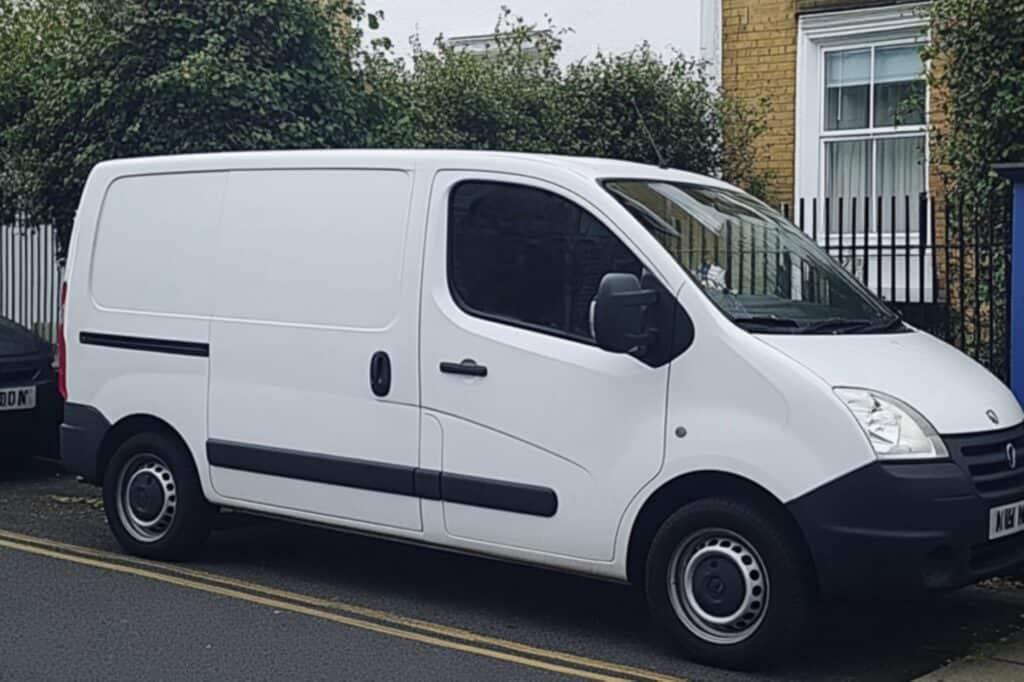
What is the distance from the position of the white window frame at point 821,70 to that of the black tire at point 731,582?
6.99m

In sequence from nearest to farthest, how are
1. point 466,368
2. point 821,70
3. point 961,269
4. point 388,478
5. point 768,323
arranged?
point 768,323
point 466,368
point 388,478
point 961,269
point 821,70

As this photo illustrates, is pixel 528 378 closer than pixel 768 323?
No

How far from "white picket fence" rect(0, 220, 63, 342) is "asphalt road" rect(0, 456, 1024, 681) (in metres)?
6.64

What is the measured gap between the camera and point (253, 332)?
26.3 ft

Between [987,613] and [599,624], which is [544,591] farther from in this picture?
[987,613]

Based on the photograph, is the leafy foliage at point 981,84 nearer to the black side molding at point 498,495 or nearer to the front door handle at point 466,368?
the front door handle at point 466,368

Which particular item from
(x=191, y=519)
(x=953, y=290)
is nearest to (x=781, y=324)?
(x=191, y=519)

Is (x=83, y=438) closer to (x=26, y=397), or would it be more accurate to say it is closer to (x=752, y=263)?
(x=26, y=397)

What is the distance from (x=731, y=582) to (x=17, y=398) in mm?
6612

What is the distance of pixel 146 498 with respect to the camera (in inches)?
338

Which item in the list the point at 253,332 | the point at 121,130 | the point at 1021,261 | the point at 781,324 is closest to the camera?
the point at 781,324

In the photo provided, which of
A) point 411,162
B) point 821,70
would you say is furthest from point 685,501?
point 821,70

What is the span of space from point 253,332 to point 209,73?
368 centimetres

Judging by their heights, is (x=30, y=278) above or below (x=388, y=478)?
above
